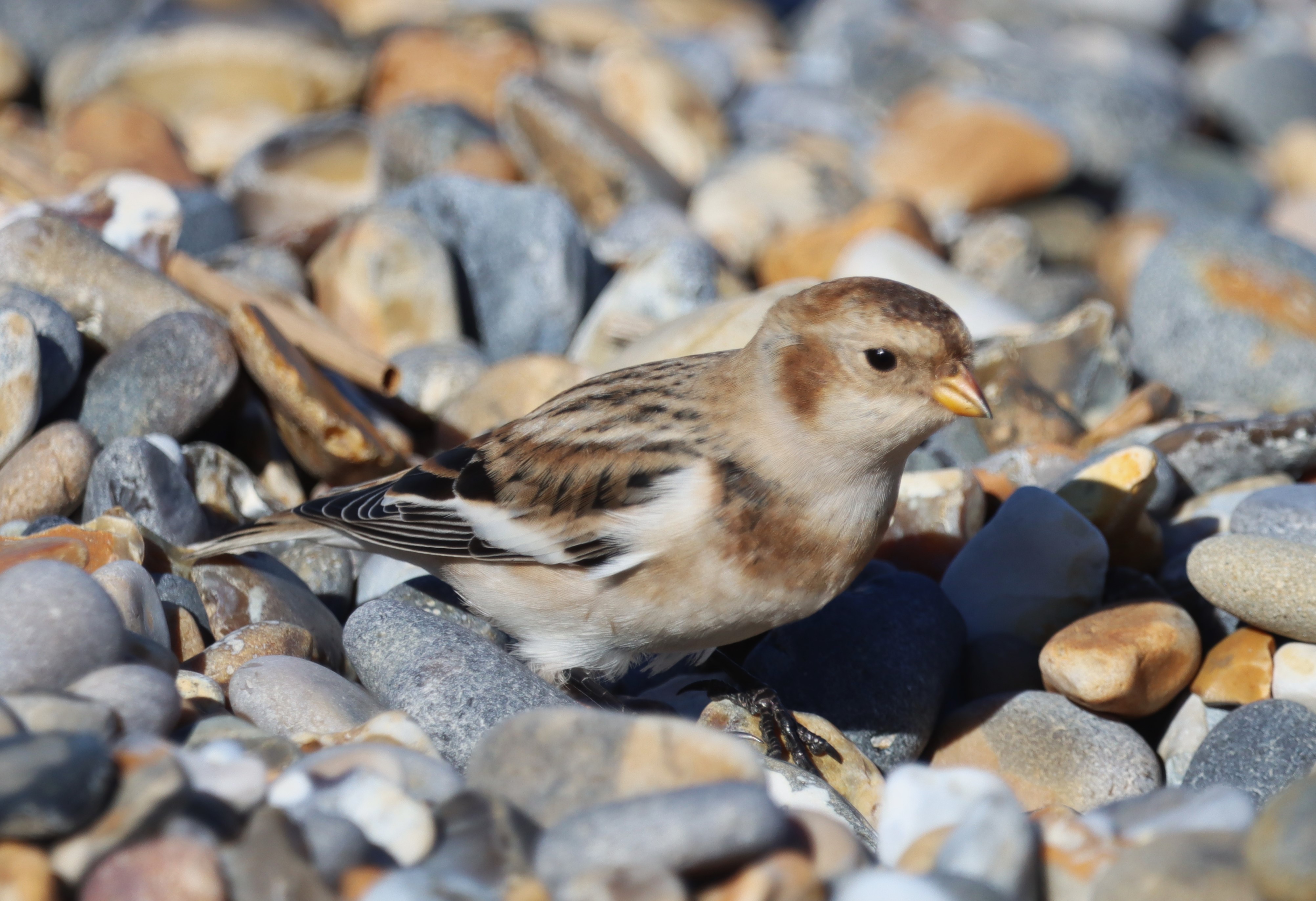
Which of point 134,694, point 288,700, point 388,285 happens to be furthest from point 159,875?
point 388,285

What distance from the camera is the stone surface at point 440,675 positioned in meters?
2.95

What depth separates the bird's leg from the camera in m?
3.20

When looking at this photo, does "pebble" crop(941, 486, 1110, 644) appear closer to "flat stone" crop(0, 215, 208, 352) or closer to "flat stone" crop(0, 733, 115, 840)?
"flat stone" crop(0, 733, 115, 840)

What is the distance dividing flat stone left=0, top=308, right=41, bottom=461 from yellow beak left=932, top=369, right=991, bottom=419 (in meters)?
2.65

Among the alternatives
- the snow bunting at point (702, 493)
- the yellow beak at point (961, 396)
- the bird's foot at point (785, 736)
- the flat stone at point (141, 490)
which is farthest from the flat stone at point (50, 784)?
the yellow beak at point (961, 396)

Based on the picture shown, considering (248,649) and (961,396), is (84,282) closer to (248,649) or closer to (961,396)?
(248,649)

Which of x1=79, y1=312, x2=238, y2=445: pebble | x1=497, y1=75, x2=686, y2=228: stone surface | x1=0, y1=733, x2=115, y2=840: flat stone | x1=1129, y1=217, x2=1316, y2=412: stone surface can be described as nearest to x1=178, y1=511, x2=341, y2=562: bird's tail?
x1=79, y1=312, x2=238, y2=445: pebble

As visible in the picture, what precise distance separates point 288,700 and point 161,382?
1.54m

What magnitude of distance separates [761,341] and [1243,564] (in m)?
1.51

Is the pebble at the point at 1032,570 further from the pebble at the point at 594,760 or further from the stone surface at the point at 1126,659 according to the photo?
the pebble at the point at 594,760

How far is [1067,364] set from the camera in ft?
17.0

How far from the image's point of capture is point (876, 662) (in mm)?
3527

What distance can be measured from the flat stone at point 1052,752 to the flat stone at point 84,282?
9.66ft

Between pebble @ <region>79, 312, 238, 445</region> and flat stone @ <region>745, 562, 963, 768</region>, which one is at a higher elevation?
pebble @ <region>79, 312, 238, 445</region>
